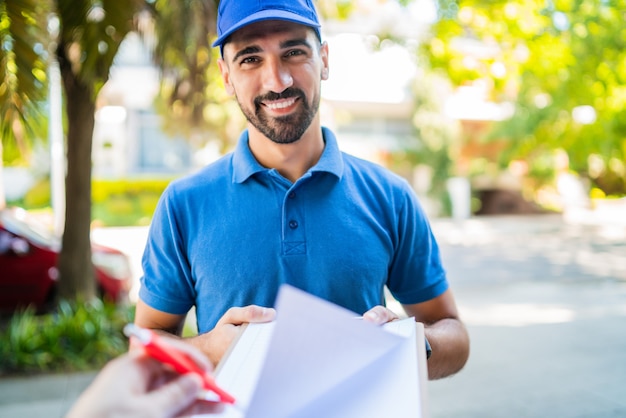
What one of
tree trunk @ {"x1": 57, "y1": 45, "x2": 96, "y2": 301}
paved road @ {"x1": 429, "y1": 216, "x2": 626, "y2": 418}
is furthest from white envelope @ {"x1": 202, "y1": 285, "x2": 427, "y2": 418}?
tree trunk @ {"x1": 57, "y1": 45, "x2": 96, "y2": 301}

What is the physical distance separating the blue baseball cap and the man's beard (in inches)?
7.3

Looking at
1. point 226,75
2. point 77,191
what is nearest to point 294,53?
point 226,75

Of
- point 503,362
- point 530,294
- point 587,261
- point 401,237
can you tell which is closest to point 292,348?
point 401,237

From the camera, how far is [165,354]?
0.78 metres

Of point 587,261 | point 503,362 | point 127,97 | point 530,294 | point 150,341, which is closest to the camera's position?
point 150,341

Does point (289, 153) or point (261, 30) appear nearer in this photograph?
point (261, 30)

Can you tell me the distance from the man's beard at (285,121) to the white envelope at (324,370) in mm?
795

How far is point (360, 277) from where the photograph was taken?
68.3 inches

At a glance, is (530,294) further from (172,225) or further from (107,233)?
(107,233)

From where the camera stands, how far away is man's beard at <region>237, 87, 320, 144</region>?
1.74m

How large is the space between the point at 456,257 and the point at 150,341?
1351cm

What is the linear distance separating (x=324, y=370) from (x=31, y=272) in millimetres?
7198

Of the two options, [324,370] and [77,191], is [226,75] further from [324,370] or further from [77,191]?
[77,191]

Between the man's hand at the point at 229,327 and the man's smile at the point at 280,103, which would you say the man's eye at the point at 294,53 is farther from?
the man's hand at the point at 229,327
